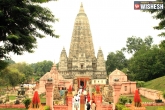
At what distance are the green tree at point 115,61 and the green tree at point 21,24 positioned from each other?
51977 mm

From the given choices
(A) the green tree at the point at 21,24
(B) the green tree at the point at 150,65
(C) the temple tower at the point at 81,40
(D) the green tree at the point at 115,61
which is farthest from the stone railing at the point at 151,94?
(D) the green tree at the point at 115,61

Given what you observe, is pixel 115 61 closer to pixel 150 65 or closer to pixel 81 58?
pixel 81 58

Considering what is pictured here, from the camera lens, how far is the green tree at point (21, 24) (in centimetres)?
887

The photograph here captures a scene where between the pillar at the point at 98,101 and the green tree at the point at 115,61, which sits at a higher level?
the green tree at the point at 115,61

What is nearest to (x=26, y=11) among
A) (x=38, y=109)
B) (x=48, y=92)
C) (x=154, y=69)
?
(x=38, y=109)

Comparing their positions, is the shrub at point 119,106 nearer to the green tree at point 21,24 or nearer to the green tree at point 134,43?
the green tree at point 21,24

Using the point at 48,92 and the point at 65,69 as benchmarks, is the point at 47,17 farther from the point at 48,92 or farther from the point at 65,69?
the point at 65,69

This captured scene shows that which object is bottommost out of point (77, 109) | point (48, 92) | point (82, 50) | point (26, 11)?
point (77, 109)

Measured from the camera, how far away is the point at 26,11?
29.6 ft

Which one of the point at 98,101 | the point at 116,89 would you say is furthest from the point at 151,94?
the point at 116,89

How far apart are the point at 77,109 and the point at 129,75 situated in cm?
2838

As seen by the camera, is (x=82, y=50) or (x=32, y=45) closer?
(x=32, y=45)

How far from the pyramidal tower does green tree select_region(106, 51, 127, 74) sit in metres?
11.7

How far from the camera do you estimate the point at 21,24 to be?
950cm
